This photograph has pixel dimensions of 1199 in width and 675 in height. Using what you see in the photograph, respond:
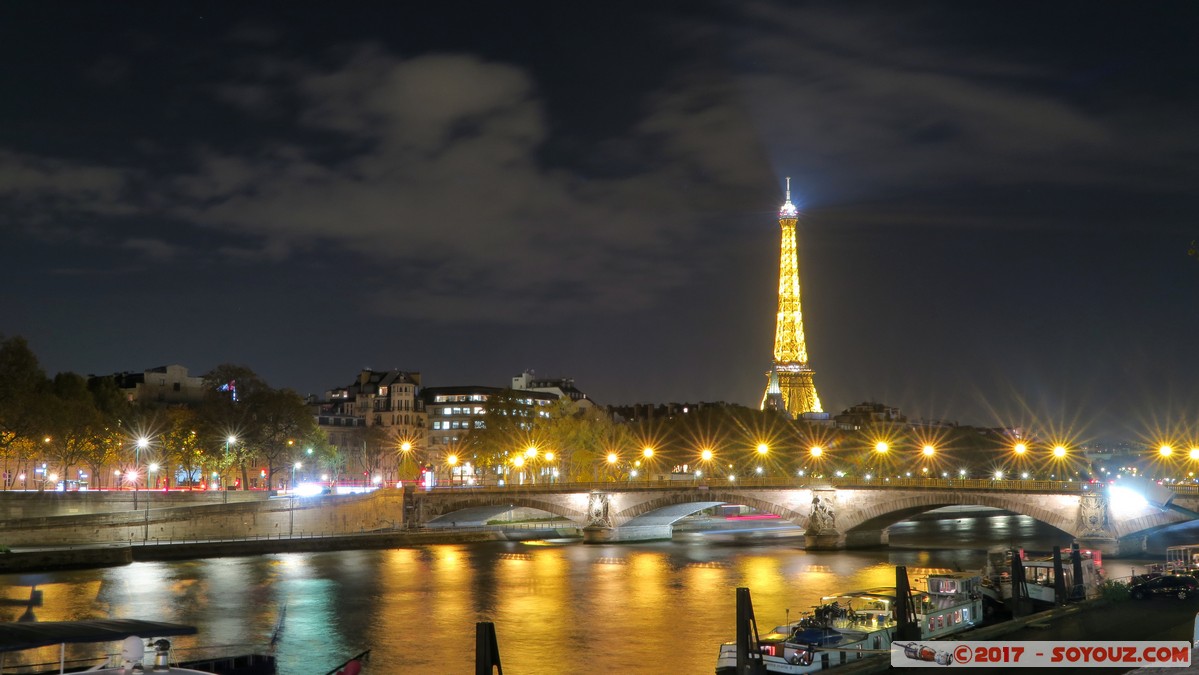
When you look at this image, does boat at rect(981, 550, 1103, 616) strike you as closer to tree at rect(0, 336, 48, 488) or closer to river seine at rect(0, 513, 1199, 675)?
river seine at rect(0, 513, 1199, 675)

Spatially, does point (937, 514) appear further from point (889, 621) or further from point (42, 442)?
point (889, 621)

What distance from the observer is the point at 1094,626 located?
Result: 1225 inches

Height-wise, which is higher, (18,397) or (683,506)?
(18,397)

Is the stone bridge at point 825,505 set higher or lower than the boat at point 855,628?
higher

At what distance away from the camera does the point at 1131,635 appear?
96.4 feet

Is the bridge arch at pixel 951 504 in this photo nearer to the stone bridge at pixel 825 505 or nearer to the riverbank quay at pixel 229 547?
the stone bridge at pixel 825 505

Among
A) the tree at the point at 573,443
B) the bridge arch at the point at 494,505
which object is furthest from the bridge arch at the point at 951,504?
the tree at the point at 573,443

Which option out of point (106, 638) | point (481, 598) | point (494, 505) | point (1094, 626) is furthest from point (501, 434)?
point (106, 638)

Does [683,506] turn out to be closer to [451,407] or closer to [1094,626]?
[1094,626]

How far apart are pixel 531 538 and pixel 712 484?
15.7 metres

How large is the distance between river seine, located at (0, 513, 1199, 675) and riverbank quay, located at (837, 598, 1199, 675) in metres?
7.41

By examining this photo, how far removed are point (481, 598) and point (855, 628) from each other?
20.7 m

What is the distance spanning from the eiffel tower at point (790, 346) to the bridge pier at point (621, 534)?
3307 inches

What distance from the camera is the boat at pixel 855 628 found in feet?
89.4
